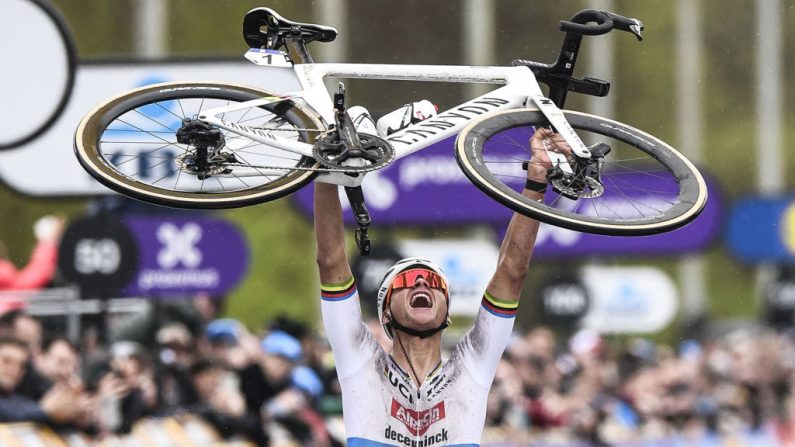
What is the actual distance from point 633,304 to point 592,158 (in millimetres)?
8981

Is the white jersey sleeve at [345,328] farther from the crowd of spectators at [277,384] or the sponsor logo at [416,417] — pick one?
the crowd of spectators at [277,384]

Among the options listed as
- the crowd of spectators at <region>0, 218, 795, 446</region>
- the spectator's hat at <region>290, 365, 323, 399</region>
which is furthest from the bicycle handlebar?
the spectator's hat at <region>290, 365, 323, 399</region>

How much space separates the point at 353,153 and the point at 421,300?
62cm

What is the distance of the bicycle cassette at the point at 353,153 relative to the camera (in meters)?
4.68

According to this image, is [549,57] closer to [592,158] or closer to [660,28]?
[660,28]

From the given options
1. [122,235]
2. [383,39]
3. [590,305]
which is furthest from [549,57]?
[122,235]

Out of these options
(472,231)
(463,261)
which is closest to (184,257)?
(463,261)

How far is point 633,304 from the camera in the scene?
13633mm

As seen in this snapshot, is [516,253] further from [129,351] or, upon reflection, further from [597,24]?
[129,351]

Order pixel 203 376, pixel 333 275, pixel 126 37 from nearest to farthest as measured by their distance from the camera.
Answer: pixel 333 275, pixel 203 376, pixel 126 37

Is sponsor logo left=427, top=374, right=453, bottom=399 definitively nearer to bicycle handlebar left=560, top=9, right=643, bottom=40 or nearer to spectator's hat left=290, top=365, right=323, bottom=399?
bicycle handlebar left=560, top=9, right=643, bottom=40

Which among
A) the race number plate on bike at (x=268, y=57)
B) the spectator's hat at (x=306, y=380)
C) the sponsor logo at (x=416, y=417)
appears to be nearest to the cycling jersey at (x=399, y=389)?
the sponsor logo at (x=416, y=417)

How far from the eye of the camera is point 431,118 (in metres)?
5.05

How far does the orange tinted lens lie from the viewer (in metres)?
4.54
